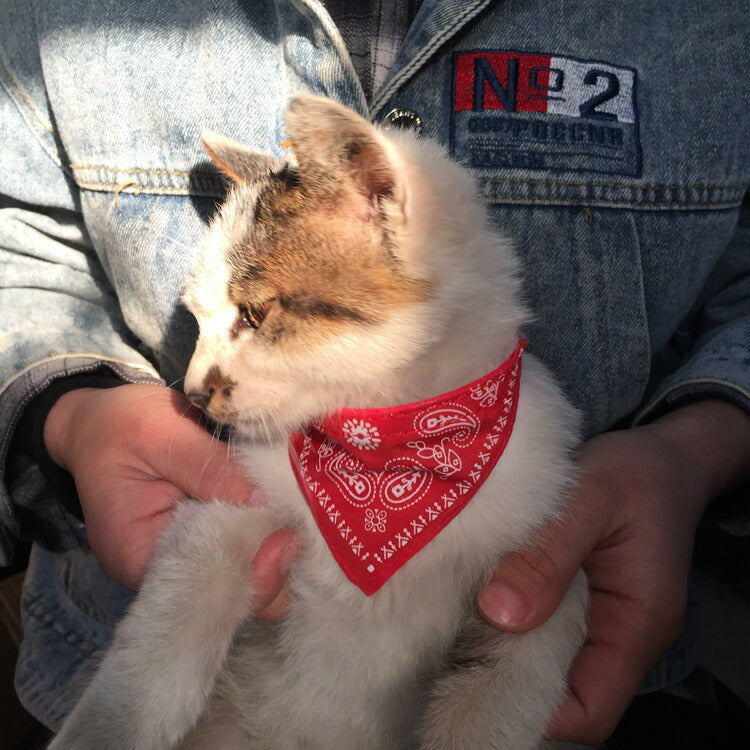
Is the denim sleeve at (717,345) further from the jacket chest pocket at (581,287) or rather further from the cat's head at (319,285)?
the cat's head at (319,285)

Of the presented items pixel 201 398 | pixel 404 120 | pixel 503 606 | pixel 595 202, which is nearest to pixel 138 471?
pixel 201 398

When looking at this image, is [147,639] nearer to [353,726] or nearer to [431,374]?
[353,726]

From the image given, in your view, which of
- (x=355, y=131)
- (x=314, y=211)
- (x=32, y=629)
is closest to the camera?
(x=355, y=131)

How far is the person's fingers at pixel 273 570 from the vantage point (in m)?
0.83

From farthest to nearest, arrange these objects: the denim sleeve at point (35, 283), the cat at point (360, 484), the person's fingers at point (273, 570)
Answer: the denim sleeve at point (35, 283) → the person's fingers at point (273, 570) → the cat at point (360, 484)

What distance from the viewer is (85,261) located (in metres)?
1.24

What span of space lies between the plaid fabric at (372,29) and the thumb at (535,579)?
90 centimetres

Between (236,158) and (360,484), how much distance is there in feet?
1.79

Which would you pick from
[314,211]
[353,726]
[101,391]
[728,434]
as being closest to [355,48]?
[314,211]

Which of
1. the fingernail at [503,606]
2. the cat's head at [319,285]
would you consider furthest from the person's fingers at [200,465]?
the fingernail at [503,606]

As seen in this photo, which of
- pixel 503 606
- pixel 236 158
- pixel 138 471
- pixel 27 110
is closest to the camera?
pixel 503 606

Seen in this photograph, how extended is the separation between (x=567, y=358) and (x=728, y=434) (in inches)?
13.4

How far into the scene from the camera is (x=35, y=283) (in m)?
1.17

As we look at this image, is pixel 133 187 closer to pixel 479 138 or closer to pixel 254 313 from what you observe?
pixel 254 313
